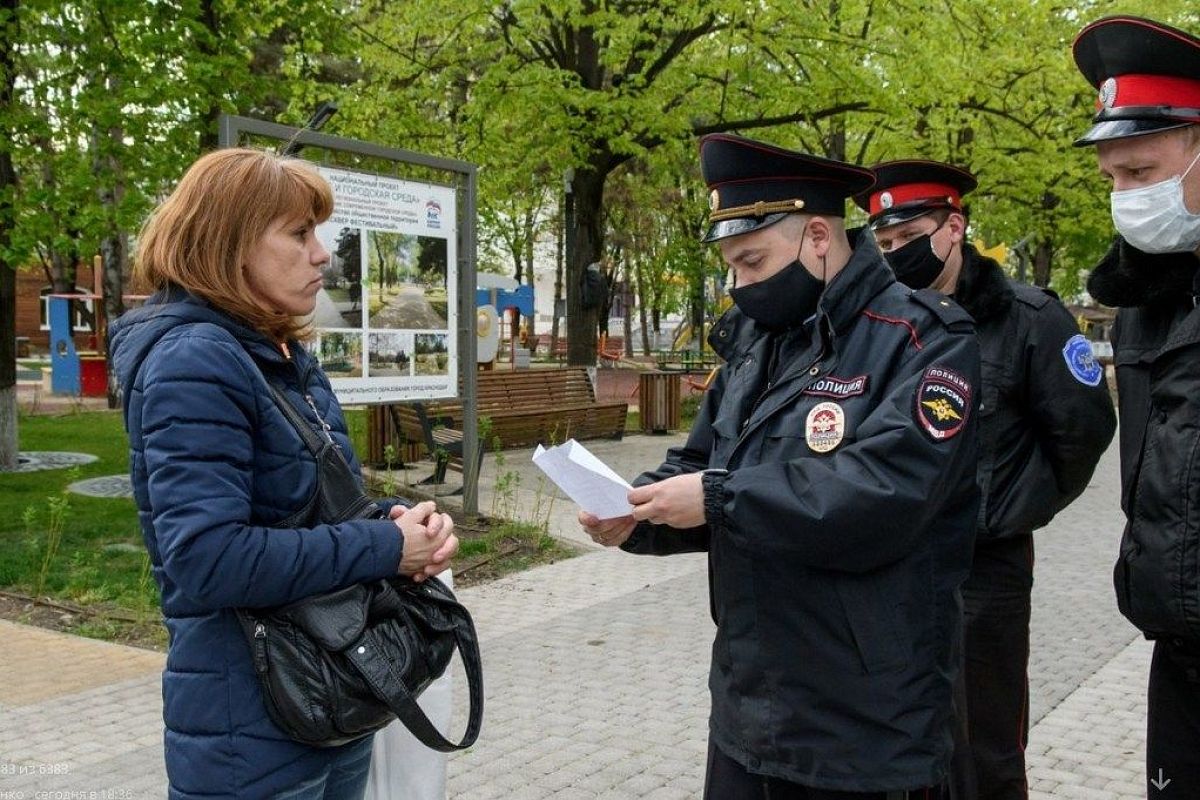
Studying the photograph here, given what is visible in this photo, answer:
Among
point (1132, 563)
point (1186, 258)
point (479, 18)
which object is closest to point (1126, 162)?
point (1186, 258)

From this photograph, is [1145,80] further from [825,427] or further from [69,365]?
[69,365]

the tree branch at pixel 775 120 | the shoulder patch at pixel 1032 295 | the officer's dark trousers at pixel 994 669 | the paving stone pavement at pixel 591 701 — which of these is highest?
the tree branch at pixel 775 120

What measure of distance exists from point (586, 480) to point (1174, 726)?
1.45 meters

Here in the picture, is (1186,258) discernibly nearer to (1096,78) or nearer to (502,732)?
(1096,78)

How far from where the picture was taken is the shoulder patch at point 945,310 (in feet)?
7.76

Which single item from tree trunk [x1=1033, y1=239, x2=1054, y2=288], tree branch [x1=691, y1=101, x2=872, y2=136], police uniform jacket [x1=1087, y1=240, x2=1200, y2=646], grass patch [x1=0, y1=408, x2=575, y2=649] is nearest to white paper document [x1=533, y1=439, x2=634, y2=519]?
police uniform jacket [x1=1087, y1=240, x2=1200, y2=646]

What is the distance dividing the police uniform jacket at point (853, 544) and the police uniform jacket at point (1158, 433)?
40cm

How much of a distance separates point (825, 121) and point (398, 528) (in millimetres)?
18687

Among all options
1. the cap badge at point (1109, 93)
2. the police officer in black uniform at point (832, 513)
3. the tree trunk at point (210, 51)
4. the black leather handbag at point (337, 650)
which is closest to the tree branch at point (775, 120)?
the tree trunk at point (210, 51)

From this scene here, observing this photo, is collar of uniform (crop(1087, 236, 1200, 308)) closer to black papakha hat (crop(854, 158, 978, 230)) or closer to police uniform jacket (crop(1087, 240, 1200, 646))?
police uniform jacket (crop(1087, 240, 1200, 646))

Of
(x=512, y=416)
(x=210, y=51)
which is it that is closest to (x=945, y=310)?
(x=210, y=51)

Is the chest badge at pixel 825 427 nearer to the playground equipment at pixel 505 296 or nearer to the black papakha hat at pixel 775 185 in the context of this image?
the black papakha hat at pixel 775 185

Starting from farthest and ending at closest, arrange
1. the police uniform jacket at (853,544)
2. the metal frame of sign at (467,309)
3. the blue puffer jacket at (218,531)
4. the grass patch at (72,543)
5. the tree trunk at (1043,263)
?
1. the tree trunk at (1043,263)
2. the metal frame of sign at (467,309)
3. the grass patch at (72,543)
4. the police uniform jacket at (853,544)
5. the blue puffer jacket at (218,531)

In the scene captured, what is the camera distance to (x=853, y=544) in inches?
85.4
